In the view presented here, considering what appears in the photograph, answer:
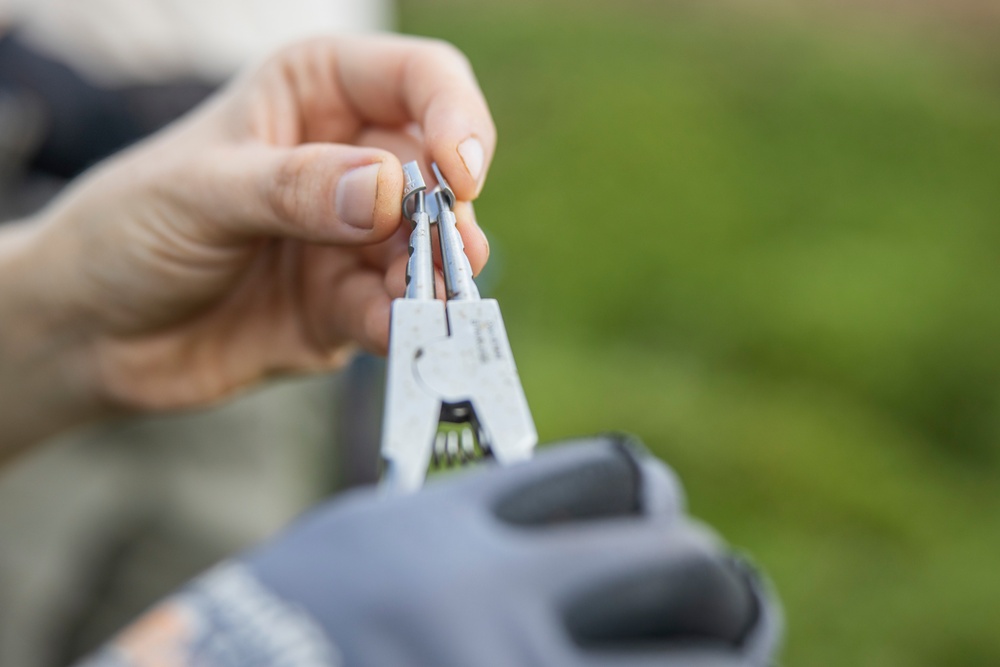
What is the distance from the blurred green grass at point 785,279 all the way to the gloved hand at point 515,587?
1038 mm

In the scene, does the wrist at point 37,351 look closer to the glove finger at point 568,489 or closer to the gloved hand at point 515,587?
the gloved hand at point 515,587

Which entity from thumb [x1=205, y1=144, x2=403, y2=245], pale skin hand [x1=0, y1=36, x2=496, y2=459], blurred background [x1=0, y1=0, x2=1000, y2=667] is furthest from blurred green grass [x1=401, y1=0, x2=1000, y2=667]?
thumb [x1=205, y1=144, x2=403, y2=245]

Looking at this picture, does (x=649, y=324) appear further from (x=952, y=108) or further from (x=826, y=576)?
(x=952, y=108)

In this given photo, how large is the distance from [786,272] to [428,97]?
5.64 ft

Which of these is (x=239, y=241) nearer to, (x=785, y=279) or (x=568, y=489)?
(x=568, y=489)

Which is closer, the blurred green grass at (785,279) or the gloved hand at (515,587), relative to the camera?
the gloved hand at (515,587)

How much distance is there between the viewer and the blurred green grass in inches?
63.9

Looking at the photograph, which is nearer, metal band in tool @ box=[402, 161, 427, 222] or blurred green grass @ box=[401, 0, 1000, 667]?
metal band in tool @ box=[402, 161, 427, 222]

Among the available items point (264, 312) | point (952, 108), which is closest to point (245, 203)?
point (264, 312)

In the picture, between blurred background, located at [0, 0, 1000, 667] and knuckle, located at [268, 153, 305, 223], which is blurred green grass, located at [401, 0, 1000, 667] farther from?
knuckle, located at [268, 153, 305, 223]

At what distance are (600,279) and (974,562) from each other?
113cm

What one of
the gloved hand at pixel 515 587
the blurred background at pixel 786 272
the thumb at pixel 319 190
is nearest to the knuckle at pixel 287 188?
the thumb at pixel 319 190

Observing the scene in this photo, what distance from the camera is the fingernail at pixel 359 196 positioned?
0.64 m

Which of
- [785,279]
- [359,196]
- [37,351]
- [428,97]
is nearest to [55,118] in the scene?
[37,351]
